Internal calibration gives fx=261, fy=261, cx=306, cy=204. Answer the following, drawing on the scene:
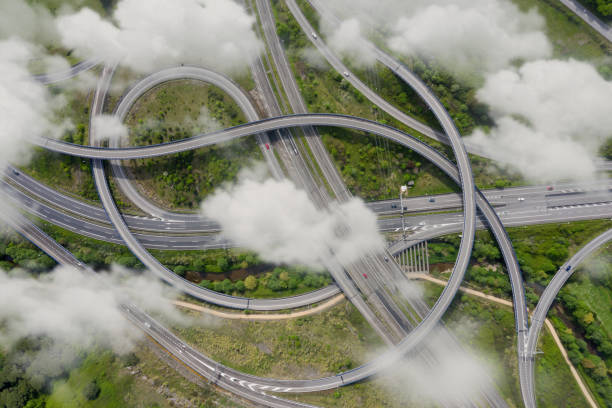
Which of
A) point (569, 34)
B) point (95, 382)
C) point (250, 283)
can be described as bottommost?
point (95, 382)

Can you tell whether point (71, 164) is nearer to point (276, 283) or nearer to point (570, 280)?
point (276, 283)

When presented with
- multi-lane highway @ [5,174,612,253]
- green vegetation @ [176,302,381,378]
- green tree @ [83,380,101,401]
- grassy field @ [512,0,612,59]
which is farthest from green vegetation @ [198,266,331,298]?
grassy field @ [512,0,612,59]

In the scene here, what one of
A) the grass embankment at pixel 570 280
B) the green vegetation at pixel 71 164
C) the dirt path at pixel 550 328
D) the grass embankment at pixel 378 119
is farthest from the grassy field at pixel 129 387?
the grass embankment at pixel 570 280

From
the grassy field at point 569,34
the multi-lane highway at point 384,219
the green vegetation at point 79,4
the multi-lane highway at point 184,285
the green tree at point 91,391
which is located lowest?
the green tree at point 91,391

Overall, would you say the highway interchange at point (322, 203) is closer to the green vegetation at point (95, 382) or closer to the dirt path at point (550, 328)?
the dirt path at point (550, 328)

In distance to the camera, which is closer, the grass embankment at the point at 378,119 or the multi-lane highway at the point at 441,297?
the multi-lane highway at the point at 441,297

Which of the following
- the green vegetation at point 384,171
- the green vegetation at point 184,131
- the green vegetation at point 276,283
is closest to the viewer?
the green vegetation at point 276,283

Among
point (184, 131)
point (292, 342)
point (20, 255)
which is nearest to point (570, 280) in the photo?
point (292, 342)

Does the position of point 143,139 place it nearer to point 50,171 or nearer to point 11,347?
point 50,171
